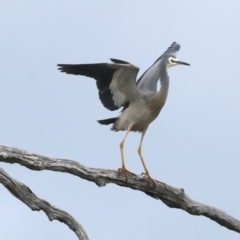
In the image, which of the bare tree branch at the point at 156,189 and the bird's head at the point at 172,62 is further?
the bird's head at the point at 172,62

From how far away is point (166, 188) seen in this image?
8.73 metres

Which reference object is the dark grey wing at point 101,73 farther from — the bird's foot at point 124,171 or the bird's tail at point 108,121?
the bird's foot at point 124,171

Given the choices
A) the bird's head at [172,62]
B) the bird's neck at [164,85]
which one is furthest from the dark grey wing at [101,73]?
the bird's head at [172,62]

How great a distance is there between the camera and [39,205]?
24.1 feet

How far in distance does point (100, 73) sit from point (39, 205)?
2770 millimetres

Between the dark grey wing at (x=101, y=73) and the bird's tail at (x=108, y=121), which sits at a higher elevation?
the dark grey wing at (x=101, y=73)

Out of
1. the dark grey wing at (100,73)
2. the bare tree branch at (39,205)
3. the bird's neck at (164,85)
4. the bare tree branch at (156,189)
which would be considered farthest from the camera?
the bird's neck at (164,85)

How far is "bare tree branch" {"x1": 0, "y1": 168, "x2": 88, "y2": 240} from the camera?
23.7ft

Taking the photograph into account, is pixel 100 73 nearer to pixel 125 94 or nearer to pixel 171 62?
pixel 125 94

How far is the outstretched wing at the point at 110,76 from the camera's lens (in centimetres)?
952

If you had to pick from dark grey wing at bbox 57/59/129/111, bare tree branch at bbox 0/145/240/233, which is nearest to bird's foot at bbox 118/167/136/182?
bare tree branch at bbox 0/145/240/233

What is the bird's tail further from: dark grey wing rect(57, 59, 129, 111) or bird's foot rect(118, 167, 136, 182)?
bird's foot rect(118, 167, 136, 182)

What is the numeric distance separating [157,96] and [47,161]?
9.93 ft

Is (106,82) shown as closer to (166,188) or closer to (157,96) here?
(157,96)
